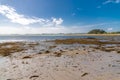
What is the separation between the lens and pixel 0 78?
7.86 metres

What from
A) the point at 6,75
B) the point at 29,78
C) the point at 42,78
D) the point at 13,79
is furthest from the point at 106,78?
the point at 6,75

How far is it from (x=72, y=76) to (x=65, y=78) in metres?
0.50

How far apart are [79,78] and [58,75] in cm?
135

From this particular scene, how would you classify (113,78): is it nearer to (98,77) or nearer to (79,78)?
(98,77)

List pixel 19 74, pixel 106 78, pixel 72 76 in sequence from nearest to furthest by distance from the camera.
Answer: pixel 106 78, pixel 72 76, pixel 19 74

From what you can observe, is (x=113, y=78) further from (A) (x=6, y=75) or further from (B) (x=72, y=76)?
(A) (x=6, y=75)

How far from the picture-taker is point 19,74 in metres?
8.70

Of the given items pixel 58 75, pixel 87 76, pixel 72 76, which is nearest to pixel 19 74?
pixel 58 75

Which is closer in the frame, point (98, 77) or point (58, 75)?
point (98, 77)

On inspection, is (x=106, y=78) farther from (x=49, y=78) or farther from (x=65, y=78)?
(x=49, y=78)

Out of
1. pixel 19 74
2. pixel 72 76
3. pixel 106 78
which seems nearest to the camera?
pixel 106 78

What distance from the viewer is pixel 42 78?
26.0ft

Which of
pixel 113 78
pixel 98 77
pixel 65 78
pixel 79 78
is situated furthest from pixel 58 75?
pixel 113 78

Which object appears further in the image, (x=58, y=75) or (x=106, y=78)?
(x=58, y=75)
